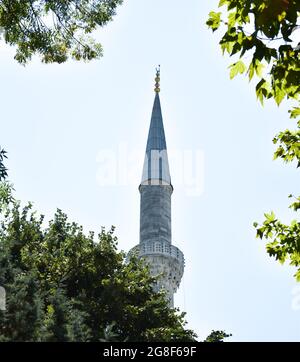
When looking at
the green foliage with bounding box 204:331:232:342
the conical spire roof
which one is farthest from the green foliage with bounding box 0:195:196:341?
the conical spire roof

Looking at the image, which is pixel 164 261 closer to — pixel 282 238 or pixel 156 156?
pixel 156 156

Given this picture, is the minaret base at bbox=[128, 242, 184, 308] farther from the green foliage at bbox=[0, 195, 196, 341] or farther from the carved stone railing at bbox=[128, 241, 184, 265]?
the green foliage at bbox=[0, 195, 196, 341]

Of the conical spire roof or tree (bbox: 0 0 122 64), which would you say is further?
the conical spire roof

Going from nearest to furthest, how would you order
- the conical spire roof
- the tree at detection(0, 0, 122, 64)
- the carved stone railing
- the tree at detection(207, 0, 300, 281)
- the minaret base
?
the tree at detection(207, 0, 300, 281)
the tree at detection(0, 0, 122, 64)
the minaret base
the carved stone railing
the conical spire roof

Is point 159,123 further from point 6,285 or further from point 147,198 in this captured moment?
point 6,285

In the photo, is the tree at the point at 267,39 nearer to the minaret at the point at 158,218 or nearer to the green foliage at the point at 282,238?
the green foliage at the point at 282,238

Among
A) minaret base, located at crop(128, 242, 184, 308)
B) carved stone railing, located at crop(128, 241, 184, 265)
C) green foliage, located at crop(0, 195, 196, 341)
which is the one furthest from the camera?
carved stone railing, located at crop(128, 241, 184, 265)

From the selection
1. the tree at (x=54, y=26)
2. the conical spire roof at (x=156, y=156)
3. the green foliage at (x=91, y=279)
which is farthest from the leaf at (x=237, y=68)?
the conical spire roof at (x=156, y=156)

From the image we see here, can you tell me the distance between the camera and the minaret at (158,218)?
3834 cm

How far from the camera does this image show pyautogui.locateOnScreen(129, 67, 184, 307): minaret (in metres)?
38.3

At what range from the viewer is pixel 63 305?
50.2 feet

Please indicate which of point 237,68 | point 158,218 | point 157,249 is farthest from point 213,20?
point 158,218

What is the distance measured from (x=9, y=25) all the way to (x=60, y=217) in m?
12.8

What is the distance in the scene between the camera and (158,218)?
40.1 m
